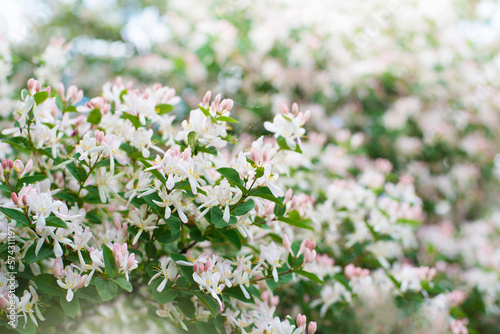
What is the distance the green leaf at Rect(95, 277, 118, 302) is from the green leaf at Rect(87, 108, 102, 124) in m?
0.58

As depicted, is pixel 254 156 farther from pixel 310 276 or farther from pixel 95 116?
pixel 95 116

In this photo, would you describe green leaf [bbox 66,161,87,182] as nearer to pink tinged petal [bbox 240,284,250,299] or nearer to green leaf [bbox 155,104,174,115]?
green leaf [bbox 155,104,174,115]

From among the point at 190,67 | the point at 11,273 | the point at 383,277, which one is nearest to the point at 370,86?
the point at 190,67

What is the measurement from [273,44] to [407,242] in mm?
1896

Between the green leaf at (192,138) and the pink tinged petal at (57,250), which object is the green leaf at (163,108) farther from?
the pink tinged petal at (57,250)

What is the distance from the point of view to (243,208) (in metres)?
1.09

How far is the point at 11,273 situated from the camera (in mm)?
1060

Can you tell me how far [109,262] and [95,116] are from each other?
0.57 metres

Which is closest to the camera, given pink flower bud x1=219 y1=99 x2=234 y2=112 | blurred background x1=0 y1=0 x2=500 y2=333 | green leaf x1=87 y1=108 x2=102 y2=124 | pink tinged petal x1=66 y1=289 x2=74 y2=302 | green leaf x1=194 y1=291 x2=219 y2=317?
pink tinged petal x1=66 y1=289 x2=74 y2=302

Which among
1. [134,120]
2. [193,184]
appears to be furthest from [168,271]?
[134,120]

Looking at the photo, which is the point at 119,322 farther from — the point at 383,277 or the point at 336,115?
the point at 336,115

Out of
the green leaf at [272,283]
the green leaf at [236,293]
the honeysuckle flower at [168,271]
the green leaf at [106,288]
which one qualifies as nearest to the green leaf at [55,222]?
the green leaf at [106,288]

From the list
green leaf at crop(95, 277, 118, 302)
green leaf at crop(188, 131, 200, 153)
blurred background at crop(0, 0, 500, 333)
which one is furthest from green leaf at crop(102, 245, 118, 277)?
blurred background at crop(0, 0, 500, 333)

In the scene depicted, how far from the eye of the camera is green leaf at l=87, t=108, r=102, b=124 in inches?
51.8
